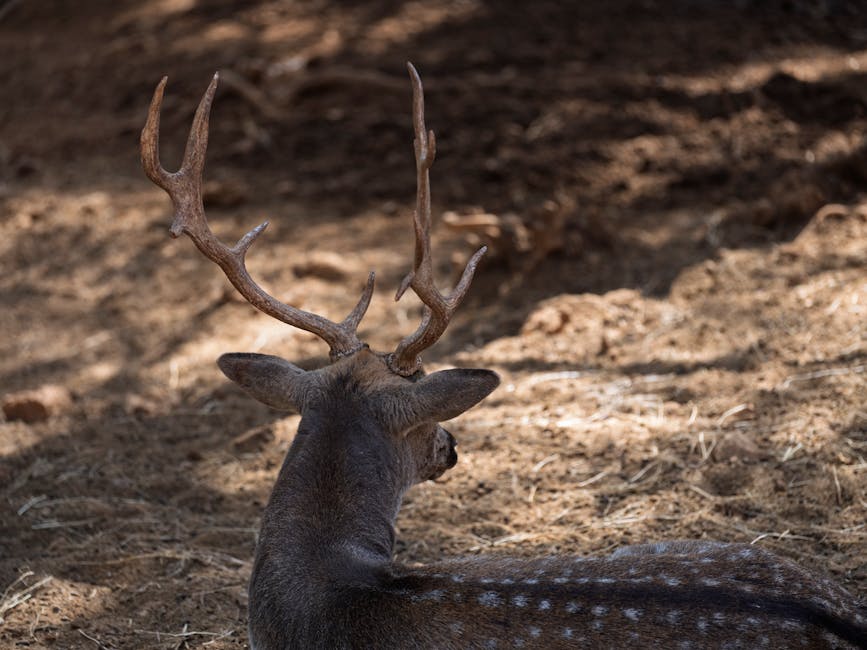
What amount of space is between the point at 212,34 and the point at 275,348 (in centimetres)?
607

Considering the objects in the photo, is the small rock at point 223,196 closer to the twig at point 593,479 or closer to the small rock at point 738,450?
the twig at point 593,479

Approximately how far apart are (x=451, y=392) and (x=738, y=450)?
1.84 m

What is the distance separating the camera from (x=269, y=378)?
4461 millimetres

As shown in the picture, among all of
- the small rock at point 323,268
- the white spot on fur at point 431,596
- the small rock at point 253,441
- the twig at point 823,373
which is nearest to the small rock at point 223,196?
the small rock at point 323,268

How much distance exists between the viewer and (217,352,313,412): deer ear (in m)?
4.42

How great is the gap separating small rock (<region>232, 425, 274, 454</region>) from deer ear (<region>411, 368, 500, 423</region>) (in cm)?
219

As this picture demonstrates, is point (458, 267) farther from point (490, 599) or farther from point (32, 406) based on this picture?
point (490, 599)

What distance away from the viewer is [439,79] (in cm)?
1064

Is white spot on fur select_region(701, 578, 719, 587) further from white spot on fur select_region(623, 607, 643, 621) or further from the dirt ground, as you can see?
the dirt ground

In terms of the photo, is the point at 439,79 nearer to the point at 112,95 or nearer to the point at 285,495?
the point at 112,95

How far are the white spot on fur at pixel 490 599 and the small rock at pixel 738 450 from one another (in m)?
2.25

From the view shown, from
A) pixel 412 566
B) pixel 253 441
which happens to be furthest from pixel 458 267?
pixel 412 566

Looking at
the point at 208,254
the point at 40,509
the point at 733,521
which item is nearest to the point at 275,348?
the point at 40,509

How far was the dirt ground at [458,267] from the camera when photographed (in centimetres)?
521
